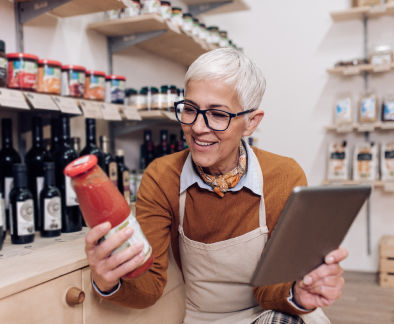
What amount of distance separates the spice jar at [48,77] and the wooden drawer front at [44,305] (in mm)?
794

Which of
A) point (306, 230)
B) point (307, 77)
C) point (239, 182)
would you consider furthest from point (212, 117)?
point (307, 77)

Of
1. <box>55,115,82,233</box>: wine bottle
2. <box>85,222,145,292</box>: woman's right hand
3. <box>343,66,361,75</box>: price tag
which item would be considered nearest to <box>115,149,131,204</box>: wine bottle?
<box>55,115,82,233</box>: wine bottle

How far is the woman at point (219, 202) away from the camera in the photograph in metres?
1.20

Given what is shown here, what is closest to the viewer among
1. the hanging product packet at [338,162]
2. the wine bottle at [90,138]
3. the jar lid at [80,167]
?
the jar lid at [80,167]

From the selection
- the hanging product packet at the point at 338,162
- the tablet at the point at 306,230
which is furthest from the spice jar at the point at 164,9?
the hanging product packet at the point at 338,162

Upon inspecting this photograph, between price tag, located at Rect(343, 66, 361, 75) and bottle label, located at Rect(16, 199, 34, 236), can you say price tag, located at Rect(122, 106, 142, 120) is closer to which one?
bottle label, located at Rect(16, 199, 34, 236)

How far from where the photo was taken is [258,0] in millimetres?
4121

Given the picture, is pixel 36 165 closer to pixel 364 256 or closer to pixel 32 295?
pixel 32 295

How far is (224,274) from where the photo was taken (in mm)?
1327

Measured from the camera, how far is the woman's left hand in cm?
101

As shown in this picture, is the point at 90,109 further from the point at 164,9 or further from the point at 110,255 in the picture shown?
the point at 110,255

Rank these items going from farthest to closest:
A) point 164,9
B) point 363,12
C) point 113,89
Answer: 1. point 363,12
2. point 164,9
3. point 113,89

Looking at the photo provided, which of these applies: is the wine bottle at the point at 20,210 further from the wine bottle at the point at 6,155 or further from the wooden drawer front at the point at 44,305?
the wooden drawer front at the point at 44,305

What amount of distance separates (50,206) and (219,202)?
2.09 ft
